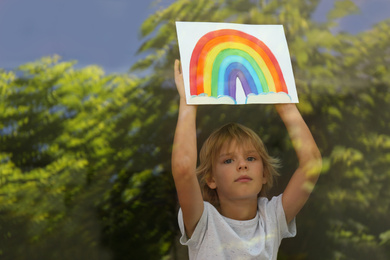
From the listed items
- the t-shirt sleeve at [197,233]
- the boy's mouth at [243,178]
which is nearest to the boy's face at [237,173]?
the boy's mouth at [243,178]

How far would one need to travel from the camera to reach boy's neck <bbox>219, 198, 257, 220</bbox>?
138 cm

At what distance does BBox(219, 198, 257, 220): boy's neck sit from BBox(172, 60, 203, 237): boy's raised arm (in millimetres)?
121

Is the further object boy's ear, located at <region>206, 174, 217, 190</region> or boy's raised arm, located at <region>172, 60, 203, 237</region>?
boy's ear, located at <region>206, 174, 217, 190</region>

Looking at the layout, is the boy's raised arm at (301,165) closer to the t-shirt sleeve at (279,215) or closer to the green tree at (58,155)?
the t-shirt sleeve at (279,215)

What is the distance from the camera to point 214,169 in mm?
1410

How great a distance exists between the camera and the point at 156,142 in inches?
57.7

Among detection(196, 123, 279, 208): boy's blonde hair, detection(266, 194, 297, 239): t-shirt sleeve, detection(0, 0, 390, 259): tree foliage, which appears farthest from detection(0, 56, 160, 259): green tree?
detection(266, 194, 297, 239): t-shirt sleeve

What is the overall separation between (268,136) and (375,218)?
1.42ft

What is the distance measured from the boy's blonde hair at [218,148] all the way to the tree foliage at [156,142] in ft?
0.30

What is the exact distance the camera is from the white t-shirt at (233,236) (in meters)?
1.30

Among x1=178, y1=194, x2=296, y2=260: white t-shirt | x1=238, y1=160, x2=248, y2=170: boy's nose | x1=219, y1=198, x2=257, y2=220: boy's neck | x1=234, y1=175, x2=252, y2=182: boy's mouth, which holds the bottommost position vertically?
x1=178, y1=194, x2=296, y2=260: white t-shirt

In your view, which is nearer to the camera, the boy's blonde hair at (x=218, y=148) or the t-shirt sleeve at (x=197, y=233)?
the t-shirt sleeve at (x=197, y=233)

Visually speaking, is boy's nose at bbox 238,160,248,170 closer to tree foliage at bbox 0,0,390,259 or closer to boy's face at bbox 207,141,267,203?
boy's face at bbox 207,141,267,203

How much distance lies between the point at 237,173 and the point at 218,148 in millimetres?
94
